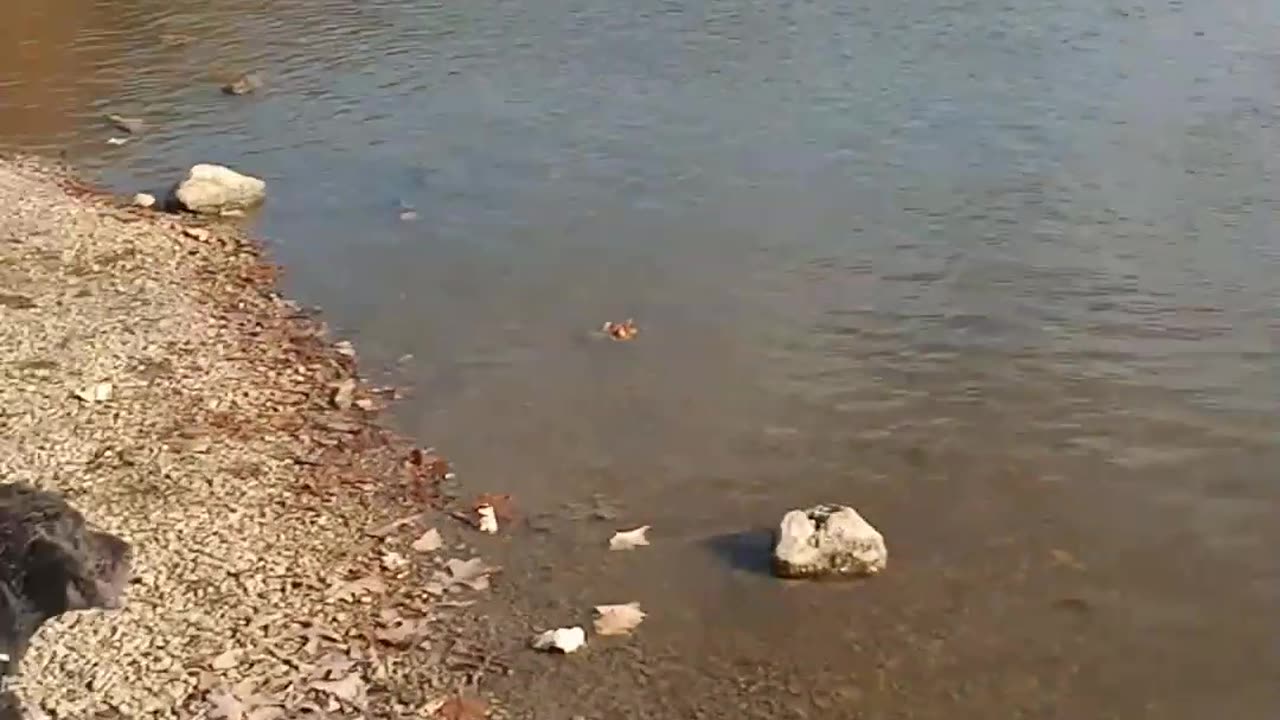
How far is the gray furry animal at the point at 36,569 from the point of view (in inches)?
262

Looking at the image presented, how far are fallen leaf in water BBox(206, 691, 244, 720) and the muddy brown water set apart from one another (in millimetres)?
1471

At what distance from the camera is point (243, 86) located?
2142 cm

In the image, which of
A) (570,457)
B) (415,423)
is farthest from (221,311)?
(570,457)

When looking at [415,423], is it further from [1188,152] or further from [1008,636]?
[1188,152]

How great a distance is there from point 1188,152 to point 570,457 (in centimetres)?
860

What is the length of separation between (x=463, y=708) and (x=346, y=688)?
2.15ft

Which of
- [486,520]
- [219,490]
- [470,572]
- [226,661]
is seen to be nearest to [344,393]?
[219,490]

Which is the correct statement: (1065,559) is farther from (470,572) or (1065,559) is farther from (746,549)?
(470,572)

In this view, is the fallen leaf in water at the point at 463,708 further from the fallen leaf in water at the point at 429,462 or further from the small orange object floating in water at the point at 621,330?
the small orange object floating in water at the point at 621,330

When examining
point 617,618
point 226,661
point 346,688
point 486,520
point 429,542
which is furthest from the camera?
point 486,520

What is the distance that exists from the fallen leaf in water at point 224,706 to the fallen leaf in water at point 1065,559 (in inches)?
205

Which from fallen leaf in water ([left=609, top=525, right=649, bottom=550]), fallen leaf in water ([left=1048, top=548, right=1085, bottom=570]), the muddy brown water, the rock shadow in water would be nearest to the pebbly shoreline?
the muddy brown water

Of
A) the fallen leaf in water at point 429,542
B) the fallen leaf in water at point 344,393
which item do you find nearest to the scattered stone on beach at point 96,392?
the fallen leaf in water at point 344,393

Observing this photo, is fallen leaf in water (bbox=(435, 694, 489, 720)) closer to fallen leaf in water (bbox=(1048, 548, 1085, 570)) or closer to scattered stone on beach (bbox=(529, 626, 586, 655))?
scattered stone on beach (bbox=(529, 626, 586, 655))
